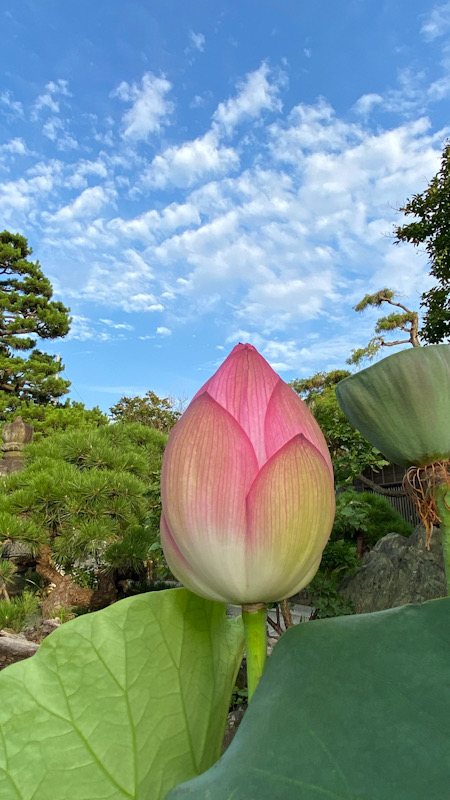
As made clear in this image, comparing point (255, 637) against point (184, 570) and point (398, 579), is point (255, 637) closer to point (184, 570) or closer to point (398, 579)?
point (184, 570)

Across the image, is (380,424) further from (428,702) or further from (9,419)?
(9,419)

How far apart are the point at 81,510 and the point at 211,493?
2.73 meters

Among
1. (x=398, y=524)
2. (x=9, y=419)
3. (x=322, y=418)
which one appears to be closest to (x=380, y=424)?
(x=322, y=418)

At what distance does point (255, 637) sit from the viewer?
19cm

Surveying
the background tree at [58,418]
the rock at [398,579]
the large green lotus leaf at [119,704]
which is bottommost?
the rock at [398,579]

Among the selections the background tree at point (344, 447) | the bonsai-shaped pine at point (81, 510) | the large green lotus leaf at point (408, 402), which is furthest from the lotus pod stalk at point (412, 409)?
the bonsai-shaped pine at point (81, 510)

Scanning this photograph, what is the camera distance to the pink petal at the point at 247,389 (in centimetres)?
19

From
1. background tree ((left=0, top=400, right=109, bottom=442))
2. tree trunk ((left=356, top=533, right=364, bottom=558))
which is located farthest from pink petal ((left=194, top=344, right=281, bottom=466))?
background tree ((left=0, top=400, right=109, bottom=442))

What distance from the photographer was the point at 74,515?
2.72 m

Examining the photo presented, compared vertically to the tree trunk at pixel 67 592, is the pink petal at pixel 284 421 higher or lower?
higher

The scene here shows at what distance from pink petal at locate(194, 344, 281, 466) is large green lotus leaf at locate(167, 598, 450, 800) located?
7 cm

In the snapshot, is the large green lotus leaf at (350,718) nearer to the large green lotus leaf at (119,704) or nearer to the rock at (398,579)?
the large green lotus leaf at (119,704)

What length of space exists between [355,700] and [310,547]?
5 centimetres

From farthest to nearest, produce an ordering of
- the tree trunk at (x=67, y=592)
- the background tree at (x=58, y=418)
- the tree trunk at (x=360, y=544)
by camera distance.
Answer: the background tree at (x=58, y=418) < the tree trunk at (x=360, y=544) < the tree trunk at (x=67, y=592)
